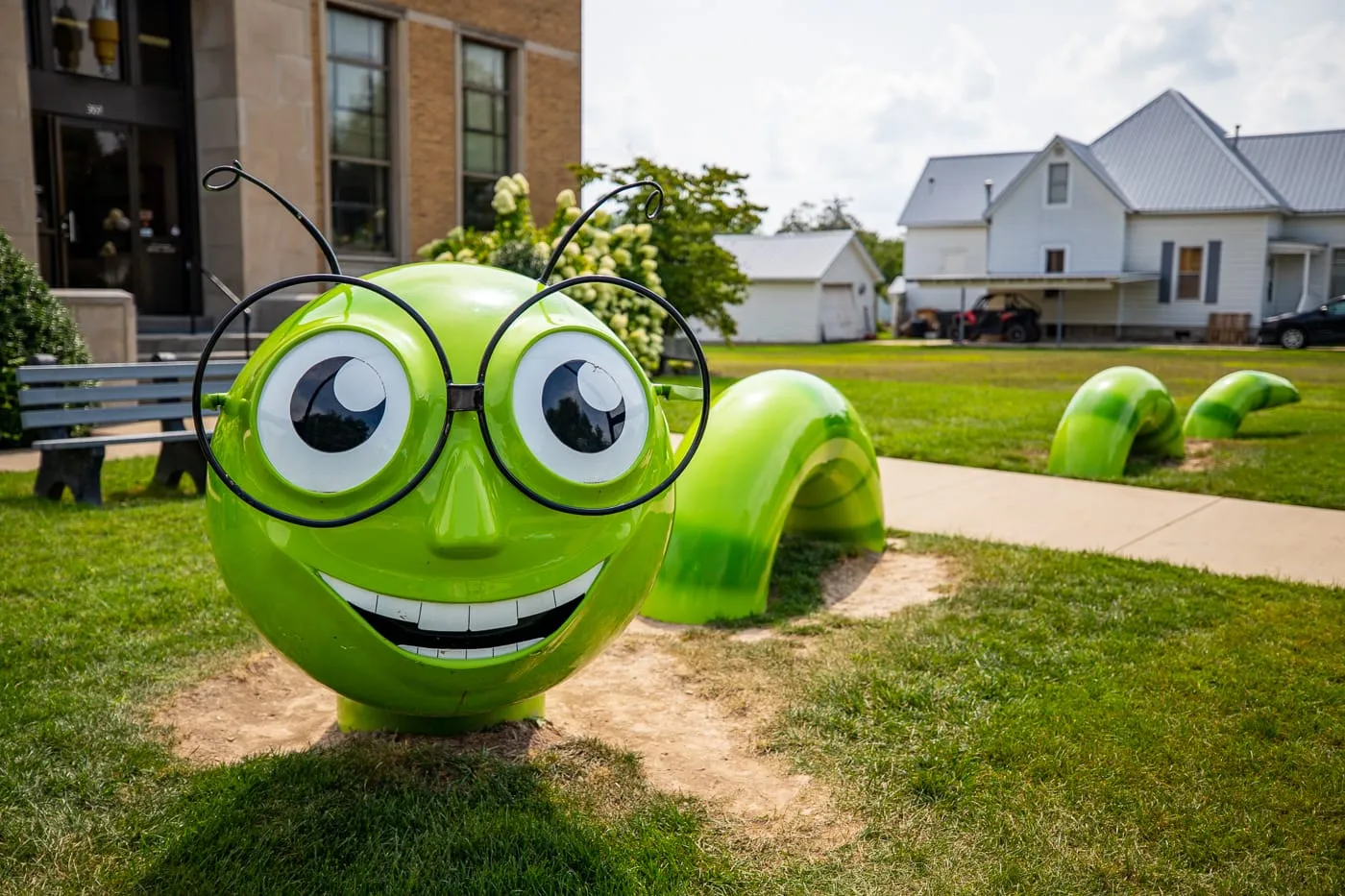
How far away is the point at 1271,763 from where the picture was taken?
3.78 m

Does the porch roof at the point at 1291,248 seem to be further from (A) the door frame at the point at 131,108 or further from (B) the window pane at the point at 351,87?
(A) the door frame at the point at 131,108

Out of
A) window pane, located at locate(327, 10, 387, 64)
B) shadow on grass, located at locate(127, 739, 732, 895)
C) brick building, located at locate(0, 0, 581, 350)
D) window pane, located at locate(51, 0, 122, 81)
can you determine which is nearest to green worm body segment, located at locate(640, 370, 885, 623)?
shadow on grass, located at locate(127, 739, 732, 895)

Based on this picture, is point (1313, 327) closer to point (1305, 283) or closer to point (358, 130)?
point (1305, 283)

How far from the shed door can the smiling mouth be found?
42.5 meters

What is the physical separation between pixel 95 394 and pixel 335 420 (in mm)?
5970

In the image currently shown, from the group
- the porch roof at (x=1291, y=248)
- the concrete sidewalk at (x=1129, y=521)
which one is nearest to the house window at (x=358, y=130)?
the concrete sidewalk at (x=1129, y=521)

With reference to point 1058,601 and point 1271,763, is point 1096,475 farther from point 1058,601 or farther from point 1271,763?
point 1271,763

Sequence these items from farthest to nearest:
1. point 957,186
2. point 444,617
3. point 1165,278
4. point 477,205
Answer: point 957,186 < point 1165,278 < point 477,205 < point 444,617

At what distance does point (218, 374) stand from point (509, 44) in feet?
40.2

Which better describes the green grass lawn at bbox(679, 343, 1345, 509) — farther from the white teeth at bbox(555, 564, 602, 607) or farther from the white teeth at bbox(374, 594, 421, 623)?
the white teeth at bbox(374, 594, 421, 623)

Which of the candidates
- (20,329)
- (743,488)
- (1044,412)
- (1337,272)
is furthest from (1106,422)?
(1337,272)

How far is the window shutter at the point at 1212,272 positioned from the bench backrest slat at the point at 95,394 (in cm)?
3772

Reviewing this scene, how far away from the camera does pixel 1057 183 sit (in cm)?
4072

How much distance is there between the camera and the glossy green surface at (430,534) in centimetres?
303
